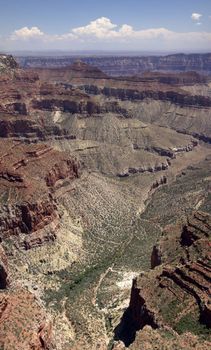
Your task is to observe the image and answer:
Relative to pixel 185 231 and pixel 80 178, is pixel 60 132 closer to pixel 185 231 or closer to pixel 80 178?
pixel 80 178

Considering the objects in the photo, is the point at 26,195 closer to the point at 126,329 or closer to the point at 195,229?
the point at 195,229

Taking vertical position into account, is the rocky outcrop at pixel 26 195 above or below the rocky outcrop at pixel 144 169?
above

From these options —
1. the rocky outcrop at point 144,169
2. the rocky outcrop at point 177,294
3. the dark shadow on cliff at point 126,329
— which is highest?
the rocky outcrop at point 177,294

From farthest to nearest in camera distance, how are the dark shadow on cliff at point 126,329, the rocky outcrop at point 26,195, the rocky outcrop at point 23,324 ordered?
the rocky outcrop at point 26,195, the dark shadow on cliff at point 126,329, the rocky outcrop at point 23,324

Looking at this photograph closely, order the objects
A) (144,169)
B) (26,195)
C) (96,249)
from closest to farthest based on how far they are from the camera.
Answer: (26,195) → (96,249) → (144,169)

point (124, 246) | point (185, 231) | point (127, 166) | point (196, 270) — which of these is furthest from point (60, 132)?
point (196, 270)

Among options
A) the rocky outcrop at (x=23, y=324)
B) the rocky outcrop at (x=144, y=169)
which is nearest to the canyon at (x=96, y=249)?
the rocky outcrop at (x=23, y=324)

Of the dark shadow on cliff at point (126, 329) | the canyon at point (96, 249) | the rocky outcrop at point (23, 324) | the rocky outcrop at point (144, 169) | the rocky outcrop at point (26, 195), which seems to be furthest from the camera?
the rocky outcrop at point (144, 169)

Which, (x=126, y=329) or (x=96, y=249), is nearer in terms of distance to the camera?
(x=126, y=329)

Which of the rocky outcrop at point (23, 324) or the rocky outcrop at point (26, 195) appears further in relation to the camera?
the rocky outcrop at point (26, 195)

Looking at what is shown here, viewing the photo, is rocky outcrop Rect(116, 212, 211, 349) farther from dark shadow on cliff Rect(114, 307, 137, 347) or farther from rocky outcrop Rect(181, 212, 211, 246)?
rocky outcrop Rect(181, 212, 211, 246)

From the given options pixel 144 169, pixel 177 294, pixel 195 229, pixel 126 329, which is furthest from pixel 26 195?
pixel 144 169

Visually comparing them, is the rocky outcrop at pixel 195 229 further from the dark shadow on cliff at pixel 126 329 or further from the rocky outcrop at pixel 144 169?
the rocky outcrop at pixel 144 169

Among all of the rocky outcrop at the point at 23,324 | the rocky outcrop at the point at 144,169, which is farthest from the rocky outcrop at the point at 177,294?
the rocky outcrop at the point at 144,169
